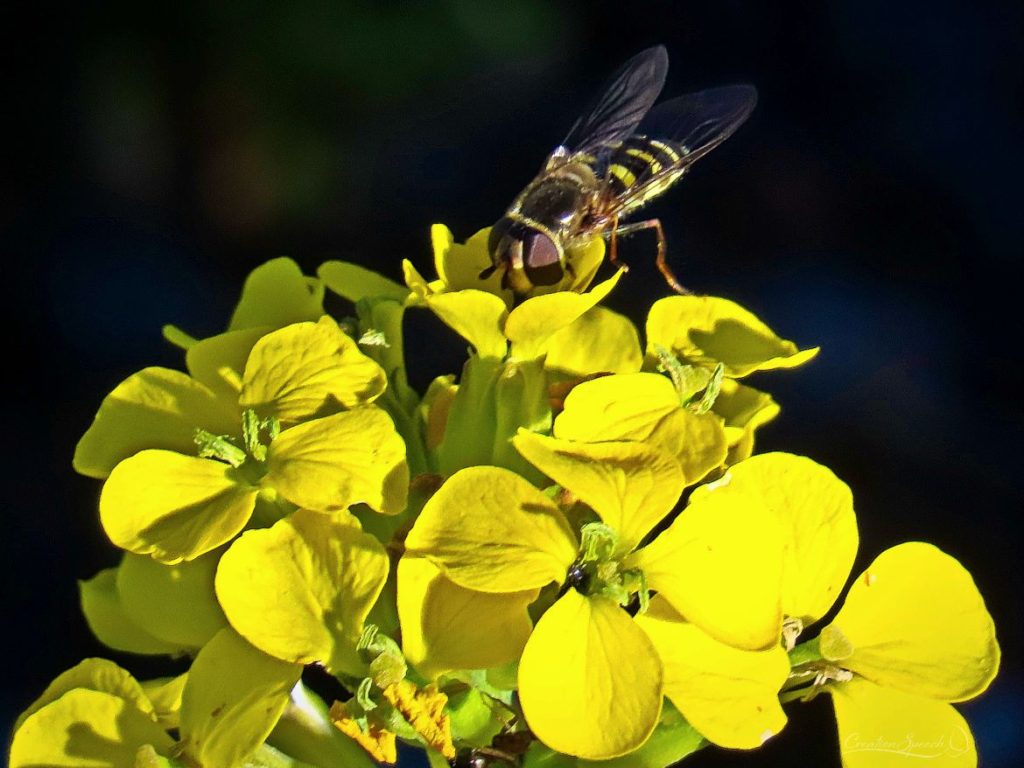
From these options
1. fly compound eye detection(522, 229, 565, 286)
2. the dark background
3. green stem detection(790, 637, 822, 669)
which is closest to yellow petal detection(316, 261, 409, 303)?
fly compound eye detection(522, 229, 565, 286)

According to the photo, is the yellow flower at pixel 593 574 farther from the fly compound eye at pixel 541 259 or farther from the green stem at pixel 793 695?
the fly compound eye at pixel 541 259

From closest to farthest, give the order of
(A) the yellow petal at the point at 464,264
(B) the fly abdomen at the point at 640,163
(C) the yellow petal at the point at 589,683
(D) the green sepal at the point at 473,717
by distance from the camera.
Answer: (C) the yellow petal at the point at 589,683 < (D) the green sepal at the point at 473,717 < (A) the yellow petal at the point at 464,264 < (B) the fly abdomen at the point at 640,163

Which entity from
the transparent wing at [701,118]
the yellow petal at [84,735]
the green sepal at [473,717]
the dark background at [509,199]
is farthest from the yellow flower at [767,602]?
the dark background at [509,199]

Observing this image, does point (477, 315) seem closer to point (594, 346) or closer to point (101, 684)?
point (594, 346)

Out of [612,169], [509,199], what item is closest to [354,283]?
[612,169]

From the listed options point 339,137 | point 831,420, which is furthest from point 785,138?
point 339,137

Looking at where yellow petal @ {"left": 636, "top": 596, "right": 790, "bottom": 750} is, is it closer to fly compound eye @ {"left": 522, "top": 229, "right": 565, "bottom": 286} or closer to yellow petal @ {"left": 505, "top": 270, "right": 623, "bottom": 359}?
yellow petal @ {"left": 505, "top": 270, "right": 623, "bottom": 359}
